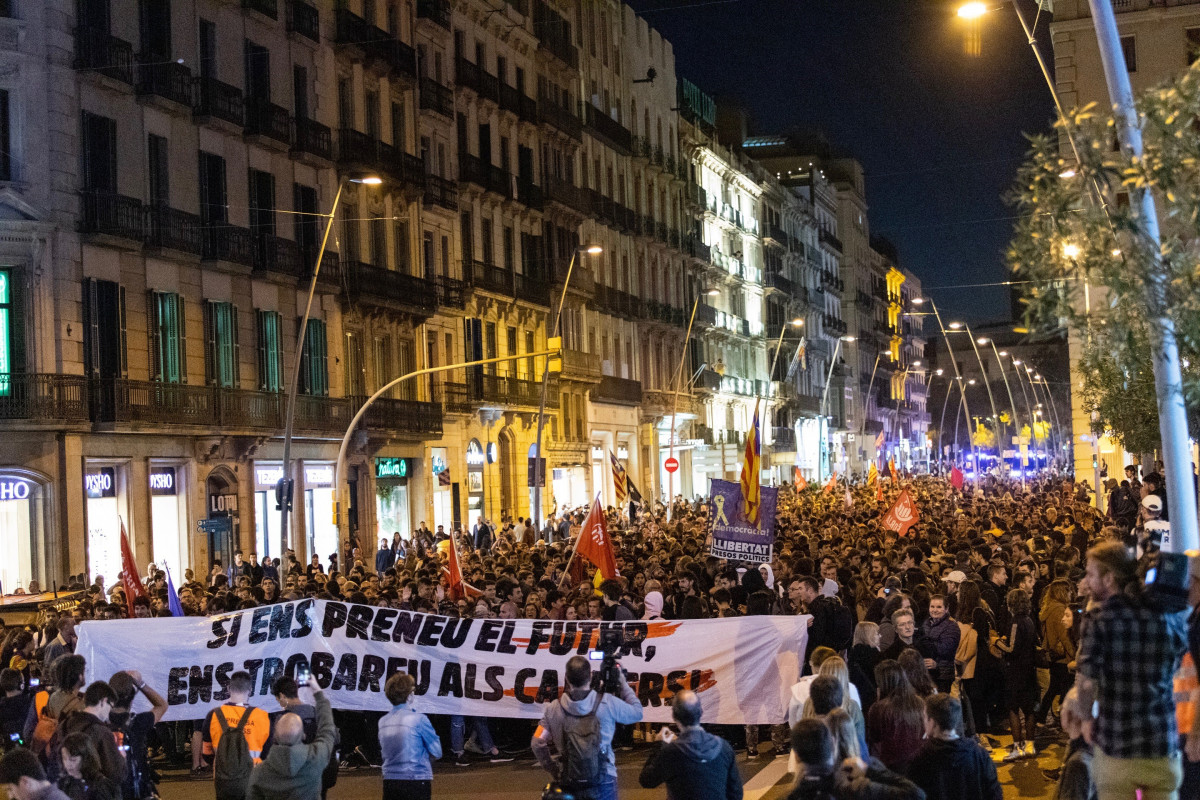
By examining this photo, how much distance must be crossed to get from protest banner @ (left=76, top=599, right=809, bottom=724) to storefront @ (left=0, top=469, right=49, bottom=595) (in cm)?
1674

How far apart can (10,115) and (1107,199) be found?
25651 mm

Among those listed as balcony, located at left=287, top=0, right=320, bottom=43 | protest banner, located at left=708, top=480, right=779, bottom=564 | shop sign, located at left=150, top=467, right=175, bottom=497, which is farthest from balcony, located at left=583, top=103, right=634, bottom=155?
protest banner, located at left=708, top=480, right=779, bottom=564

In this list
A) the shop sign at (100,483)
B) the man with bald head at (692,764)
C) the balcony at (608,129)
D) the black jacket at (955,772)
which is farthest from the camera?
the balcony at (608,129)

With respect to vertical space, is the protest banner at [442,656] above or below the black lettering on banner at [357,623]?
below

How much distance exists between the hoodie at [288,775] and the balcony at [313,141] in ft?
107

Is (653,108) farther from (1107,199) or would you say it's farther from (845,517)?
(1107,199)

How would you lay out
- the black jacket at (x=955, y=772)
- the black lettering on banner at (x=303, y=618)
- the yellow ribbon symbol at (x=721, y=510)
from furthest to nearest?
the yellow ribbon symbol at (x=721, y=510) < the black lettering on banner at (x=303, y=618) < the black jacket at (x=955, y=772)

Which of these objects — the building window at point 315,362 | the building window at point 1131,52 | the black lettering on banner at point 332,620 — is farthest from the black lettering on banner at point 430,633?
the building window at point 1131,52

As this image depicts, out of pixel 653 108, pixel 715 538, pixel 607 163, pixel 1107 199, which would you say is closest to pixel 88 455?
pixel 715 538

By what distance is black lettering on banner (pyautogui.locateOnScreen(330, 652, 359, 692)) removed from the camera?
1444cm

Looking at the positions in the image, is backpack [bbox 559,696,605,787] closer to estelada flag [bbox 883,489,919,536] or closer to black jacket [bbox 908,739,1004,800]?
black jacket [bbox 908,739,1004,800]

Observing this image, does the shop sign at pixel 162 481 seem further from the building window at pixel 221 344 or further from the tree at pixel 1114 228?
the tree at pixel 1114 228

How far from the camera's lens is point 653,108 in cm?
7438

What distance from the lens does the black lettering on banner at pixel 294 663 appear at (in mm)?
14438
